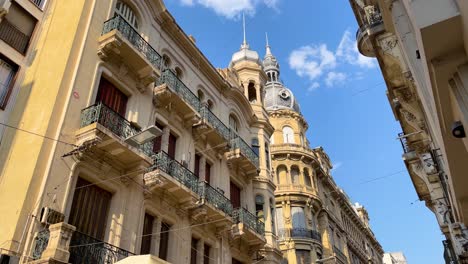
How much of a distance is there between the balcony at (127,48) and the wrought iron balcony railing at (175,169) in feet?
9.34

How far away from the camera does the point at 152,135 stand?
35.6 ft

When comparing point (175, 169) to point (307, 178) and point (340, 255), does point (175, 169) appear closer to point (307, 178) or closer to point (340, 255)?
point (307, 178)

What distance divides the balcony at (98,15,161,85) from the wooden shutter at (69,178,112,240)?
180 inches

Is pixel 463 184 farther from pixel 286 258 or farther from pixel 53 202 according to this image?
pixel 286 258

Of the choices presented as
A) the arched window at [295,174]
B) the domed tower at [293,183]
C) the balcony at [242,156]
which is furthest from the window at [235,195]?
the arched window at [295,174]

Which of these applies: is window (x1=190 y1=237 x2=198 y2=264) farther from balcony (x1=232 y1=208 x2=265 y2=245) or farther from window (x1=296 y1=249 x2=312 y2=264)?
window (x1=296 y1=249 x2=312 y2=264)

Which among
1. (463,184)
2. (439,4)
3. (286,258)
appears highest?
(286,258)

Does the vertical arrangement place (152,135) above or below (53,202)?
above

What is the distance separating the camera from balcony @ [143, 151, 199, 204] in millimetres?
12672

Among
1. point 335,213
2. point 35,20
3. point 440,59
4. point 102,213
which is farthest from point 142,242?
point 335,213

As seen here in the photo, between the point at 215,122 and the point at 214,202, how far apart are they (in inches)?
166

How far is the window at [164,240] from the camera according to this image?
44.1ft

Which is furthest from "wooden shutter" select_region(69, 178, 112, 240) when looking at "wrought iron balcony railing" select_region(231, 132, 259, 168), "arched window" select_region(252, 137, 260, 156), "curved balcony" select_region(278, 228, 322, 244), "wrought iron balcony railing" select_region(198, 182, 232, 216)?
"curved balcony" select_region(278, 228, 322, 244)

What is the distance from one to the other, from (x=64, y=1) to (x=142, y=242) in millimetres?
8930
